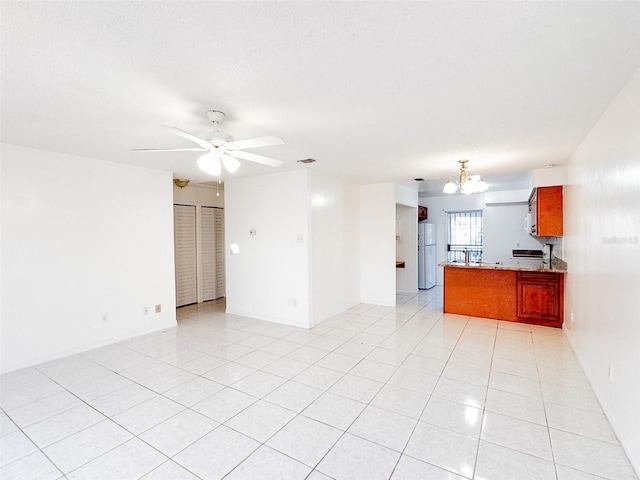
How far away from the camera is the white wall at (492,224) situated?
781 cm

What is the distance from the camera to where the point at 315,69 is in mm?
1825

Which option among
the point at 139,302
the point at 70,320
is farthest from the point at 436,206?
the point at 70,320

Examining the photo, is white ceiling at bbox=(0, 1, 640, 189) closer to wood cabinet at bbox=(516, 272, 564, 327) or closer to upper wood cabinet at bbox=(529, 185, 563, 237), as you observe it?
upper wood cabinet at bbox=(529, 185, 563, 237)

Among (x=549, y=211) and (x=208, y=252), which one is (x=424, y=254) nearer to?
(x=549, y=211)

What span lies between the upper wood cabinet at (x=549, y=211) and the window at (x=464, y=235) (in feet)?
13.0

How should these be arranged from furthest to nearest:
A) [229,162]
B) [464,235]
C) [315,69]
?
1. [464,235]
2. [229,162]
3. [315,69]

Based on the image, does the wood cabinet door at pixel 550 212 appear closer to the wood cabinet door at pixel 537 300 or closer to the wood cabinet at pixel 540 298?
the wood cabinet at pixel 540 298

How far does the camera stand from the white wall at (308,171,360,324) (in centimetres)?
482

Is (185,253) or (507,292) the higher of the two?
(185,253)

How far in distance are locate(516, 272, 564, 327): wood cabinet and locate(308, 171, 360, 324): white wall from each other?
9.14ft

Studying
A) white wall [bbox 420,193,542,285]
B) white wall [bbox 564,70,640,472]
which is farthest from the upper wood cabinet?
white wall [bbox 420,193,542,285]

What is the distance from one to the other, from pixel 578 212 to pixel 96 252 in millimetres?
5866

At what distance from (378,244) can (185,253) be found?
3920 mm

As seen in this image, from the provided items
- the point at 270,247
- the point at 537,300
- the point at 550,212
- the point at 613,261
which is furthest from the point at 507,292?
the point at 270,247
